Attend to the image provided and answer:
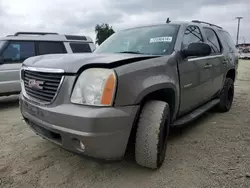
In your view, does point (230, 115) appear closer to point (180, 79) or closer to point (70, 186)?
point (180, 79)

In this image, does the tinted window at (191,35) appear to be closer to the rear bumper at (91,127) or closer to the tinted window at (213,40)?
the tinted window at (213,40)

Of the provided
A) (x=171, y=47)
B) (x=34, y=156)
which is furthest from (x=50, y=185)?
(x=171, y=47)

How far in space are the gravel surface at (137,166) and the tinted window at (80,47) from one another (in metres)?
4.06

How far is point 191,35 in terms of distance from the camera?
379 cm

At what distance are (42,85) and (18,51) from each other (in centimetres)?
440

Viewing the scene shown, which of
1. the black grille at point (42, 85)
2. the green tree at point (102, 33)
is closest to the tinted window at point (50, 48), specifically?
the black grille at point (42, 85)

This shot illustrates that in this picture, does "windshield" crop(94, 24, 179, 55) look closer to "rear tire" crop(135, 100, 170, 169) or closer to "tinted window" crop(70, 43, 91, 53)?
"rear tire" crop(135, 100, 170, 169)

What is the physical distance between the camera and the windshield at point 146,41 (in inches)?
128

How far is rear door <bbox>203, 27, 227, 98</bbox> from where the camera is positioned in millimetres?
4241

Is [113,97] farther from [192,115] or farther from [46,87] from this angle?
[192,115]

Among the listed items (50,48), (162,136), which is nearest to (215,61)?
(162,136)

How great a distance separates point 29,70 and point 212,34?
338 cm

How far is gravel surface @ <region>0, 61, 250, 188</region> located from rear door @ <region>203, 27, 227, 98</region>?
0.85 meters

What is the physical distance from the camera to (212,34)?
467cm
